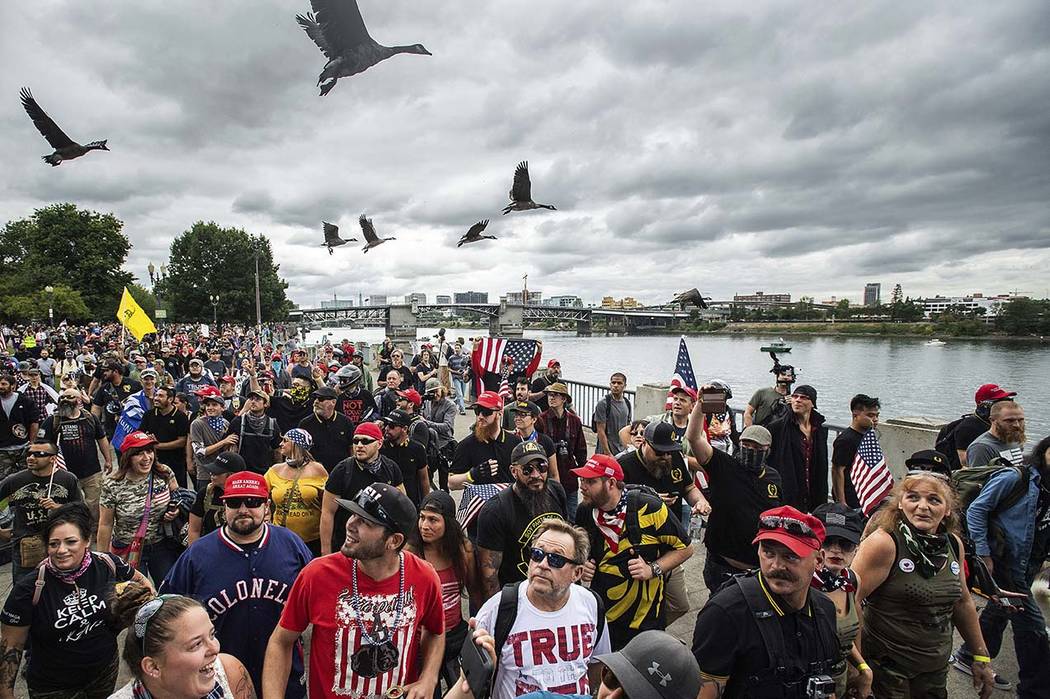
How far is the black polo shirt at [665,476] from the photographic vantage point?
3.96 metres

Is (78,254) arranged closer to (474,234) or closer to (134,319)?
(134,319)

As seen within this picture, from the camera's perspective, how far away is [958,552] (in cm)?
286

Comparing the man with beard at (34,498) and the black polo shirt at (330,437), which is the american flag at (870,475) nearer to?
the black polo shirt at (330,437)

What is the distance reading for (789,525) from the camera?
7.33 feet

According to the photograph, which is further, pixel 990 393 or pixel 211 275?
pixel 211 275

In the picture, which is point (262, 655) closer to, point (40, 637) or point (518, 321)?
point (40, 637)

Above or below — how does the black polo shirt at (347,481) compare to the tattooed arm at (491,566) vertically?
above

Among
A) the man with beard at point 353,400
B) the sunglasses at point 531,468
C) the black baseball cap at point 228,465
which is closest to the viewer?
the sunglasses at point 531,468

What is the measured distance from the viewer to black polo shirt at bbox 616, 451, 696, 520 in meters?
3.96

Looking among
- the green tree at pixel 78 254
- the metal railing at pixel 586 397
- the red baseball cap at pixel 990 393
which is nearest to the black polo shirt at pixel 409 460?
the red baseball cap at pixel 990 393

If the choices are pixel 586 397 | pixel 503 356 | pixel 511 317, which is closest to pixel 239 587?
pixel 503 356

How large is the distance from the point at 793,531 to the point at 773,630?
0.38 meters

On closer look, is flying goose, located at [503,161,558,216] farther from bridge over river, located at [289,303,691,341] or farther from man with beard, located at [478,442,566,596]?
bridge over river, located at [289,303,691,341]

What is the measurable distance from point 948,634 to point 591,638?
75.2 inches
